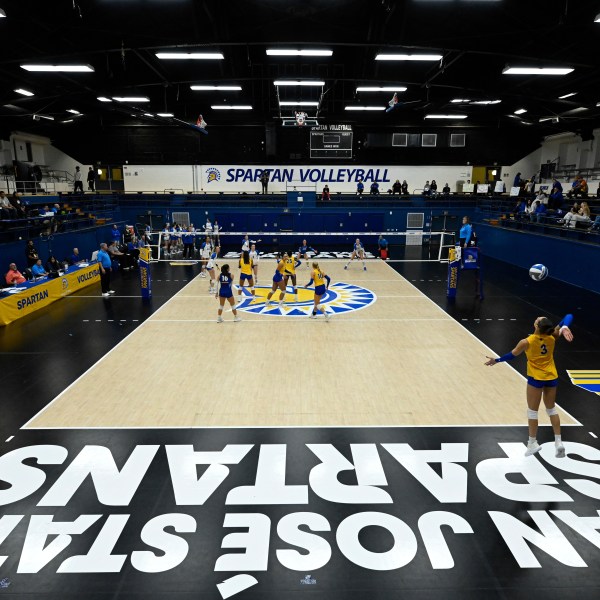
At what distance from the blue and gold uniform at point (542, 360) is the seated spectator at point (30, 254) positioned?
61.1 feet

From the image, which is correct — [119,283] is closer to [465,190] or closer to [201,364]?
[201,364]

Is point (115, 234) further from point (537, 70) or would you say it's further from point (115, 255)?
point (537, 70)

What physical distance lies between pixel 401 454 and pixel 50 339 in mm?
10715

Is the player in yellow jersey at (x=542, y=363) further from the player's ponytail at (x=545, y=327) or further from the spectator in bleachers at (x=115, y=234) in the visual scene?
the spectator in bleachers at (x=115, y=234)

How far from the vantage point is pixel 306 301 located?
1786 cm

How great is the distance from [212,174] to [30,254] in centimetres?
2450

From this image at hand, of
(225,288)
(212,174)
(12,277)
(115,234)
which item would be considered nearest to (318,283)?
(225,288)

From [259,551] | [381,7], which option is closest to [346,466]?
[259,551]

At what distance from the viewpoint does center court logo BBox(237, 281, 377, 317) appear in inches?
641

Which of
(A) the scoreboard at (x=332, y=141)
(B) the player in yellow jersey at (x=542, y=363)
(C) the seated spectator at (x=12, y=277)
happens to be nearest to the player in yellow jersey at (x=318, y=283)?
(B) the player in yellow jersey at (x=542, y=363)

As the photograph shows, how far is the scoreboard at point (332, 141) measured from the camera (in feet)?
128

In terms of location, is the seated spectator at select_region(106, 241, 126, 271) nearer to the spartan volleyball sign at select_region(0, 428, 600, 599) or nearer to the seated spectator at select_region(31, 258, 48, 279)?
the seated spectator at select_region(31, 258, 48, 279)

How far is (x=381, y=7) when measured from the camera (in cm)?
1501

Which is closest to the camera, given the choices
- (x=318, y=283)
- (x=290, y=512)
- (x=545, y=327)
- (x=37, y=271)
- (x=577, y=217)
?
(x=290, y=512)
